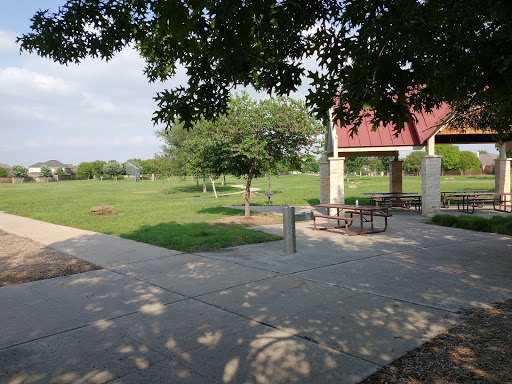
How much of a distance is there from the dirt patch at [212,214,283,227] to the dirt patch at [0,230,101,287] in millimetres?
6402

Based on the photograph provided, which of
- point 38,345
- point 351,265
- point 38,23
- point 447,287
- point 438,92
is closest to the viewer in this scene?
point 38,345

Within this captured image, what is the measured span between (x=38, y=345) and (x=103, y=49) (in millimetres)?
3773

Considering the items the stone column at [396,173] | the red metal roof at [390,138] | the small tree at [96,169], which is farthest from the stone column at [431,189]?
the small tree at [96,169]

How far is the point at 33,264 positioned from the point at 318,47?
703 cm

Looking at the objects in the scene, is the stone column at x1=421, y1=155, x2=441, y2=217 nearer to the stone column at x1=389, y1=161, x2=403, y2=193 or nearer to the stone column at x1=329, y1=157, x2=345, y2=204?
the stone column at x1=329, y1=157, x2=345, y2=204

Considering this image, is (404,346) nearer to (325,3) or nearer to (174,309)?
(174,309)

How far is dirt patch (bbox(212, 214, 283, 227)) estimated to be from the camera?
567 inches

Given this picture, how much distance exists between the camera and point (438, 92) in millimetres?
4324

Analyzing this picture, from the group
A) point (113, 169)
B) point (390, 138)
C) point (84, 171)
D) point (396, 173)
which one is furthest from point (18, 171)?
point (390, 138)

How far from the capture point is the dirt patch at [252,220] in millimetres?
14398

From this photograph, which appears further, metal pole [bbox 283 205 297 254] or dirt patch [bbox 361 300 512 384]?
metal pole [bbox 283 205 297 254]

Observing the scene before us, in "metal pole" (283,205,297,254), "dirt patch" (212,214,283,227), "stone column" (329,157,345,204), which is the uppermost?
"stone column" (329,157,345,204)

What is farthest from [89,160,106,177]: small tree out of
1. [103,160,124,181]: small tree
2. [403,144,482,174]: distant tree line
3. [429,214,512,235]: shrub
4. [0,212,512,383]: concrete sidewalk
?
[0,212,512,383]: concrete sidewalk

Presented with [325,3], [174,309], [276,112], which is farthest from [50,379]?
[276,112]
